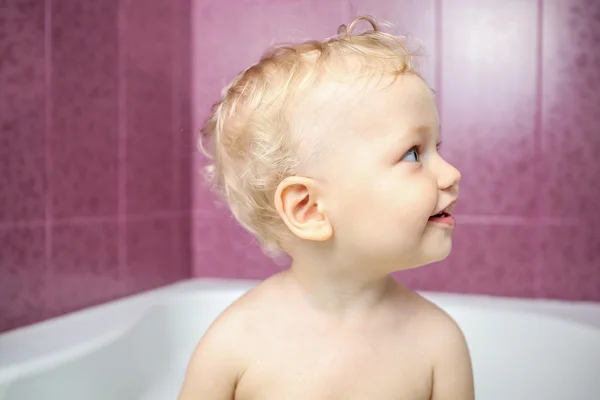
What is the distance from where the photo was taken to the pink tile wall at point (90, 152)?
97cm

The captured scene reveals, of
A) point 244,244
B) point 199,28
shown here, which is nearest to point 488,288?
point 244,244

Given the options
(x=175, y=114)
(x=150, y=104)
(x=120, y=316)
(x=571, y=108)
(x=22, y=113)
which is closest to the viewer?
(x=22, y=113)

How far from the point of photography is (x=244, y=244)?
1.49 meters

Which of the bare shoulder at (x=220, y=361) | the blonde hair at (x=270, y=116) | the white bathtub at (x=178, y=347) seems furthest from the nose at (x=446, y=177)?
the white bathtub at (x=178, y=347)

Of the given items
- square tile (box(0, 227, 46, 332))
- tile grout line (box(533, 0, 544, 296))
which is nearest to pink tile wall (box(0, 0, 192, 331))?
square tile (box(0, 227, 46, 332))

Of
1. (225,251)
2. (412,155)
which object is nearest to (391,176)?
(412,155)

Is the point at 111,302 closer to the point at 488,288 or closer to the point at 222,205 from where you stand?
the point at 222,205

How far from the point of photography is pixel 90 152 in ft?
3.79

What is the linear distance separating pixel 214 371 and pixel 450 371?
0.30m

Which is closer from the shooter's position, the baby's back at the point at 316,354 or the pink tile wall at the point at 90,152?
the baby's back at the point at 316,354

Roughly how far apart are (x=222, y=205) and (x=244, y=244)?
118 millimetres

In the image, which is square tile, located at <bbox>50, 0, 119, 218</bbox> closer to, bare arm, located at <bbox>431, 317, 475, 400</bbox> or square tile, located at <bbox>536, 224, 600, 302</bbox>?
bare arm, located at <bbox>431, 317, 475, 400</bbox>

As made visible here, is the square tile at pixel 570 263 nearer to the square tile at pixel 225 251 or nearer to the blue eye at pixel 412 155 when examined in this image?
the square tile at pixel 225 251

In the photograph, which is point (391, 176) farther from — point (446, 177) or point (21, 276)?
point (21, 276)
